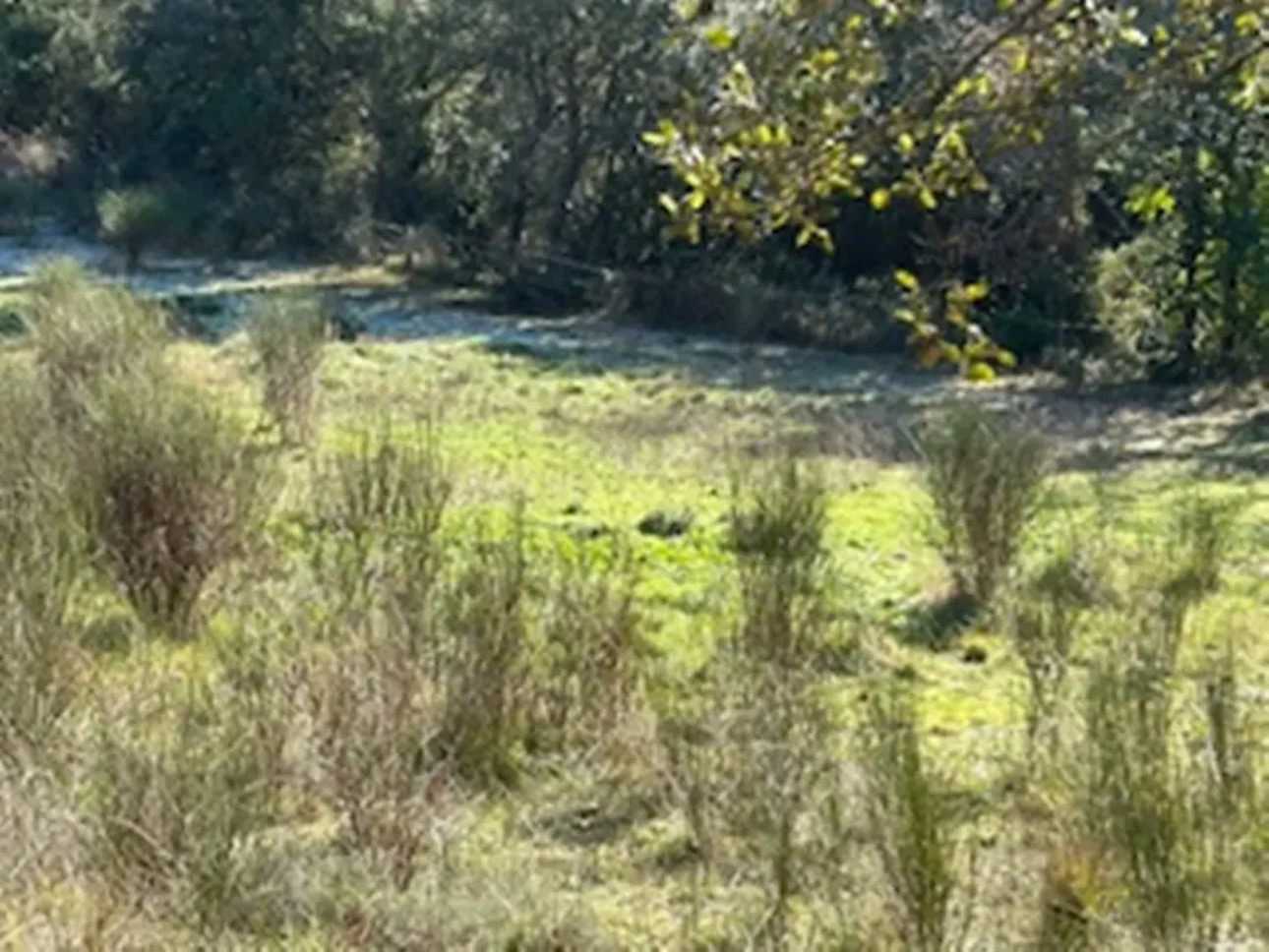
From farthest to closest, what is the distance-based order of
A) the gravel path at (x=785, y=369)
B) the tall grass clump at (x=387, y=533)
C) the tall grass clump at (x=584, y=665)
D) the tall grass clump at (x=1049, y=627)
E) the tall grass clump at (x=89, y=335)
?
the gravel path at (x=785, y=369) < the tall grass clump at (x=89, y=335) < the tall grass clump at (x=584, y=665) < the tall grass clump at (x=387, y=533) < the tall grass clump at (x=1049, y=627)

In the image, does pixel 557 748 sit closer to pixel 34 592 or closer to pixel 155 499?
pixel 34 592

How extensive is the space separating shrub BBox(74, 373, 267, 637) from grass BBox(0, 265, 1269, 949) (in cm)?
10

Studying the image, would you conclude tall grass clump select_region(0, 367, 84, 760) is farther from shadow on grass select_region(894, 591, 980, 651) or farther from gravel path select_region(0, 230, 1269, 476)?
gravel path select_region(0, 230, 1269, 476)

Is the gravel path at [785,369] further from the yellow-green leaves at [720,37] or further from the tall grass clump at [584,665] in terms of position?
the yellow-green leaves at [720,37]

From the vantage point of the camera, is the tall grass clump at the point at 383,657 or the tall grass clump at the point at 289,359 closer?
the tall grass clump at the point at 383,657

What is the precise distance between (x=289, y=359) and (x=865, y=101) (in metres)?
Answer: 6.94

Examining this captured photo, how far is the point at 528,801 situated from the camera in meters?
4.25

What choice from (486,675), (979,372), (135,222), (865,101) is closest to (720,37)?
(865,101)

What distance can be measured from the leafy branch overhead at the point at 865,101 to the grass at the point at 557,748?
3.23 feet

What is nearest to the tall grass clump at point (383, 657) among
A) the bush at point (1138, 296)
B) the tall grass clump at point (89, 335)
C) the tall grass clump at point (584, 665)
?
the tall grass clump at point (584, 665)

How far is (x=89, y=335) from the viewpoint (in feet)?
28.8

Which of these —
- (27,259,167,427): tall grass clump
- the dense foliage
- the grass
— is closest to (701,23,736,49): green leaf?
the dense foliage

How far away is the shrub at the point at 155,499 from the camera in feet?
17.2

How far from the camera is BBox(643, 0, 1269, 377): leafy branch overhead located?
3195 millimetres
